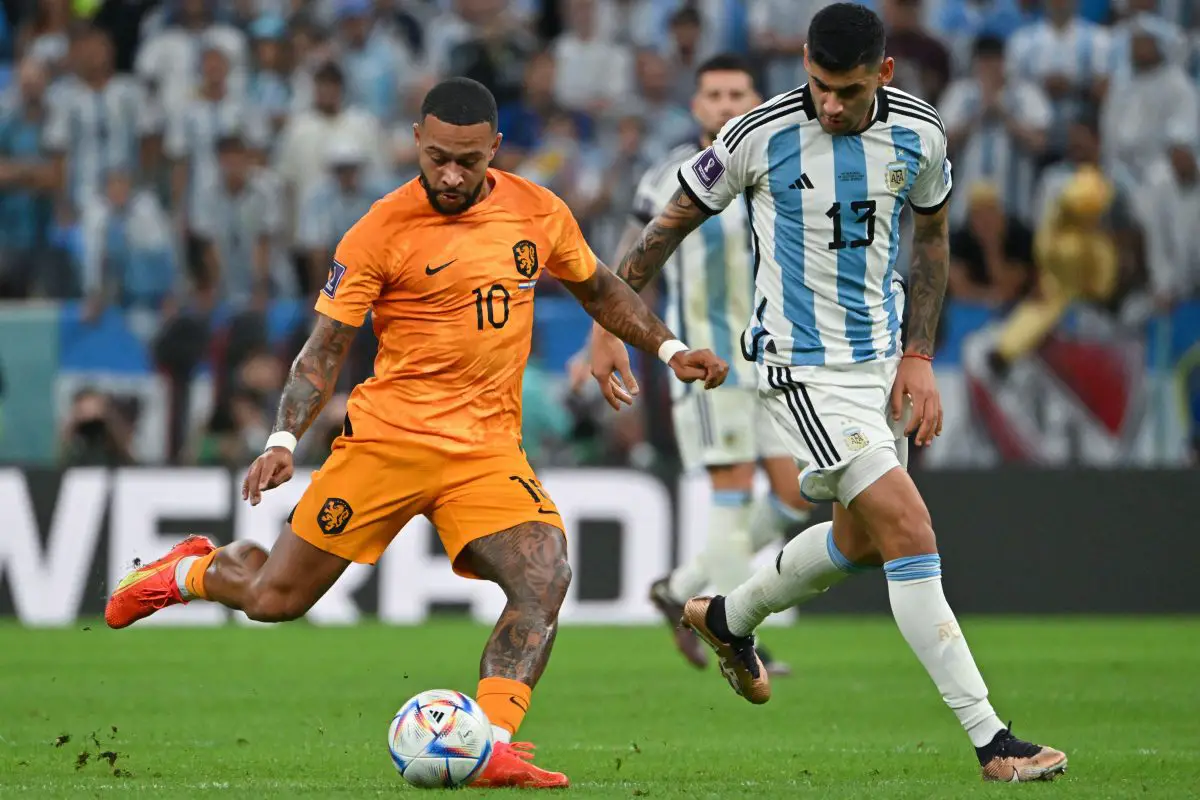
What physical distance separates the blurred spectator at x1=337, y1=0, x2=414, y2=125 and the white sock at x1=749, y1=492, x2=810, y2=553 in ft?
26.4

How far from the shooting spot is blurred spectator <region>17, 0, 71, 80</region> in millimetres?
17703

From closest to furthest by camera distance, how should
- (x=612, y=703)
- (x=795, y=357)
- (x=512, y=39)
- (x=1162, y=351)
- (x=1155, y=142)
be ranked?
(x=795, y=357)
(x=612, y=703)
(x=1162, y=351)
(x=1155, y=142)
(x=512, y=39)

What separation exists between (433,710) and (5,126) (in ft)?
41.1

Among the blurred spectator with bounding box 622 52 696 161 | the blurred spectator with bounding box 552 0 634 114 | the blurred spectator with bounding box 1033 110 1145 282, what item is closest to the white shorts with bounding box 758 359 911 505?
the blurred spectator with bounding box 1033 110 1145 282

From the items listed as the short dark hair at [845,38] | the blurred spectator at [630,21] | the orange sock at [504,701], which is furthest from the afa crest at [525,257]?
the blurred spectator at [630,21]

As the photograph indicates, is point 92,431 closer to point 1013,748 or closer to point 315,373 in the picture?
point 315,373

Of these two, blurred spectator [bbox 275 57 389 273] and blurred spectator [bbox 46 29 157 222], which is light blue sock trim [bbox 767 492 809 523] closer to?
blurred spectator [bbox 275 57 389 273]

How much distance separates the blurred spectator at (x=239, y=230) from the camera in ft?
52.1

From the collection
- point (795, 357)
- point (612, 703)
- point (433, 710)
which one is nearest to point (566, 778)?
point (433, 710)

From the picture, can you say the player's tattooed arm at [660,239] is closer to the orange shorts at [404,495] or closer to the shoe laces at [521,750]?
the orange shorts at [404,495]

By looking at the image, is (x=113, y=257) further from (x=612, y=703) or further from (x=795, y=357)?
(x=795, y=357)

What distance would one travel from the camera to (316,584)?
22.0 feet

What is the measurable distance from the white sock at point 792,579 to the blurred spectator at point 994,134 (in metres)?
9.07

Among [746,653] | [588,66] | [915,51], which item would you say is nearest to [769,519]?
[746,653]
